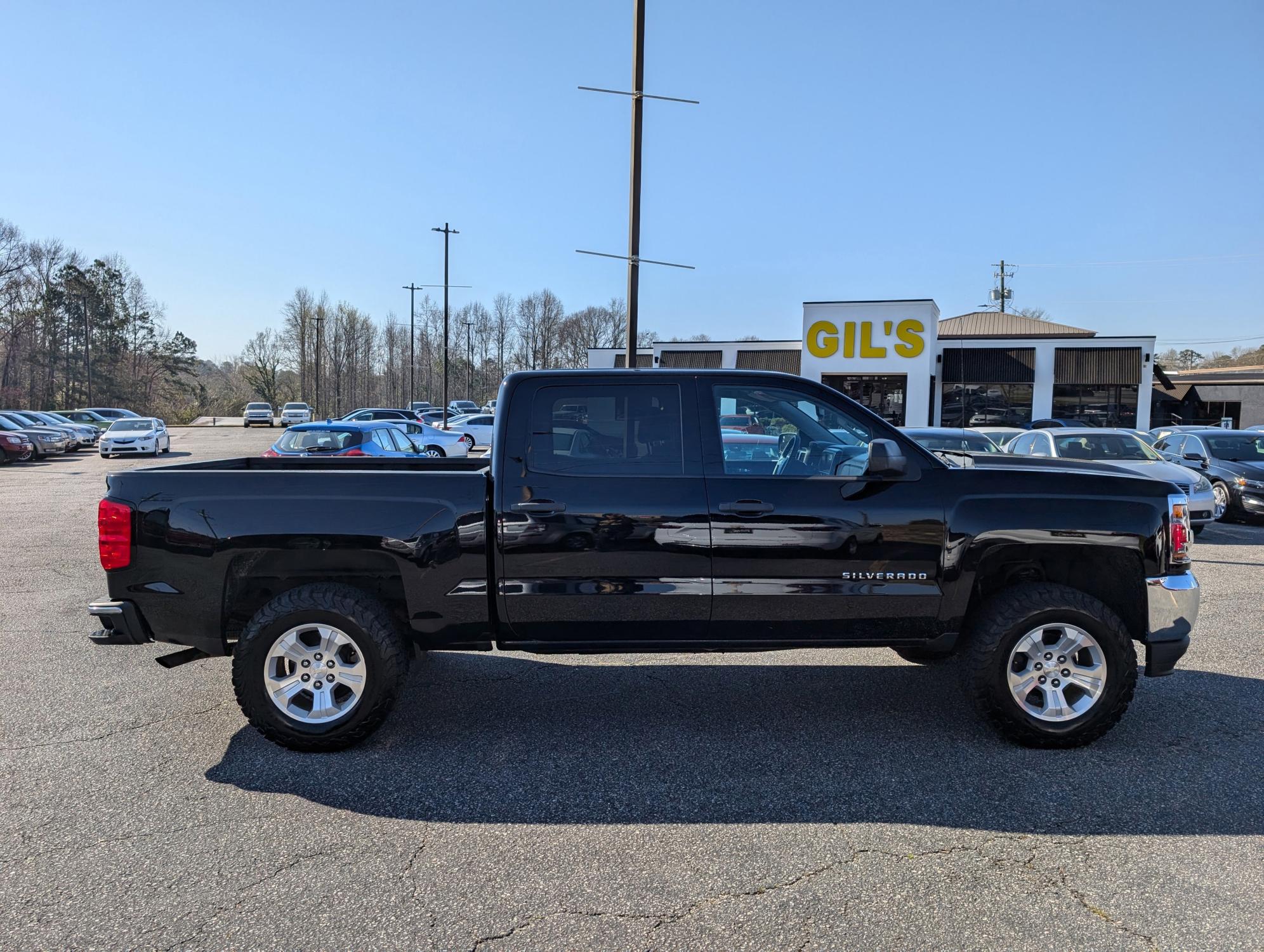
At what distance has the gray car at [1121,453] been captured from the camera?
1212 centimetres

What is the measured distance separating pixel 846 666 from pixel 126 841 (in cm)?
440

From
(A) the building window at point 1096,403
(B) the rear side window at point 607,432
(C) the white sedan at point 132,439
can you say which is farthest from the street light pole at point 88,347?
(B) the rear side window at point 607,432

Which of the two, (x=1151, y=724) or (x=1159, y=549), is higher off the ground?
(x=1159, y=549)

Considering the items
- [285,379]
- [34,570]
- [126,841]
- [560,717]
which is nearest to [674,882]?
[560,717]

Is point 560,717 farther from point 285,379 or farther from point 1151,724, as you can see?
point 285,379

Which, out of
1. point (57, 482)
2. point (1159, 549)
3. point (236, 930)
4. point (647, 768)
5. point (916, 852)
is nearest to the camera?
point (236, 930)

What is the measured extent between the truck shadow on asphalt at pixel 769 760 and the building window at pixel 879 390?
2841cm

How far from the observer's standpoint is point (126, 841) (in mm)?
3568

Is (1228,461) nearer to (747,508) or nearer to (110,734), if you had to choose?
(747,508)

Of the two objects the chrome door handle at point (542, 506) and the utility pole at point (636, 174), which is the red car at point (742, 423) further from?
the utility pole at point (636, 174)

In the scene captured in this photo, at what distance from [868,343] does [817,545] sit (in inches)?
1134

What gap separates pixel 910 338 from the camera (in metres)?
31.6

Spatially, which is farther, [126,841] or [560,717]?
[560,717]

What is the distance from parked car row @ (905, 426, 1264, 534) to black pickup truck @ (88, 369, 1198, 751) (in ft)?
24.6
